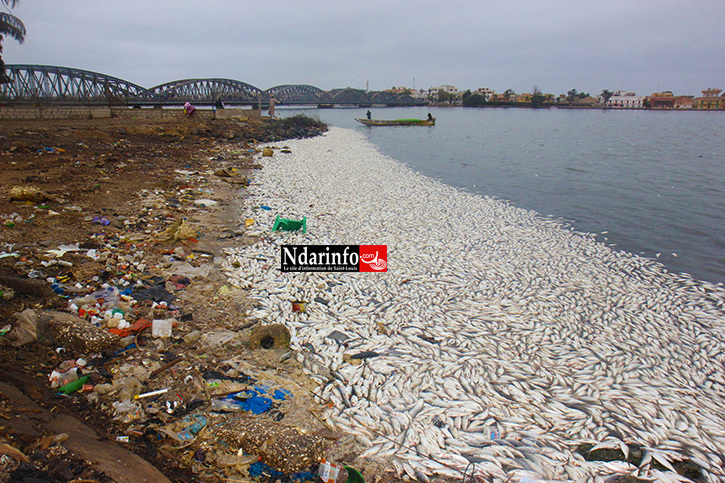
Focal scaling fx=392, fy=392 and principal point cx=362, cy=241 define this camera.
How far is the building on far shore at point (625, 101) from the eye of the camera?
17238 centimetres

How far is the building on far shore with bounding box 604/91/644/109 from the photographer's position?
566 feet

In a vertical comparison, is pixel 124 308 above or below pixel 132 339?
above

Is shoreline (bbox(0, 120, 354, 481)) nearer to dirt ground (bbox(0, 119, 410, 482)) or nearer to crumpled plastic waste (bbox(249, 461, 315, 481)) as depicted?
dirt ground (bbox(0, 119, 410, 482))

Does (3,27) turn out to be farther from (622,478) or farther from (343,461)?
(622,478)

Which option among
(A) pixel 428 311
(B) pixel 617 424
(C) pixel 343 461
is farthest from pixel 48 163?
(B) pixel 617 424

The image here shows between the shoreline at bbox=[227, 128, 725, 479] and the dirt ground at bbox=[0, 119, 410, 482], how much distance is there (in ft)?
2.14

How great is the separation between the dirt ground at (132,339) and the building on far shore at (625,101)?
8244 inches

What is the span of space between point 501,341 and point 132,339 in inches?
205

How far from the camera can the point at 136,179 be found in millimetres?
13195

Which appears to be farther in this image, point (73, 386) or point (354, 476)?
point (73, 386)

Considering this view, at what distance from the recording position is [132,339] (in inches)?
203

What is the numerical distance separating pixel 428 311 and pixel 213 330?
3495mm

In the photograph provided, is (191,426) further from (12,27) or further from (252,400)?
(12,27)

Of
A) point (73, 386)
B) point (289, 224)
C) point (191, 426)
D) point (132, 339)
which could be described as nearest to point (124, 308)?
point (132, 339)
